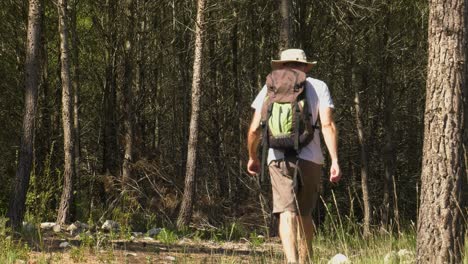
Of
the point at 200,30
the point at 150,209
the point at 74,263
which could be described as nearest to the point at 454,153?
the point at 74,263

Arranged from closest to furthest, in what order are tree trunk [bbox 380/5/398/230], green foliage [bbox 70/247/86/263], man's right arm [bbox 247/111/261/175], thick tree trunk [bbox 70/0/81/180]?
man's right arm [bbox 247/111/261/175], green foliage [bbox 70/247/86/263], thick tree trunk [bbox 70/0/81/180], tree trunk [bbox 380/5/398/230]

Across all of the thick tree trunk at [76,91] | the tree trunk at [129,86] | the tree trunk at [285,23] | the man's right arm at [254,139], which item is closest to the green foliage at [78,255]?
the man's right arm at [254,139]

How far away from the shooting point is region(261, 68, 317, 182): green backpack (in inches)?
258

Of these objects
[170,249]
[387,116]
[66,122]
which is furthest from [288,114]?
[387,116]

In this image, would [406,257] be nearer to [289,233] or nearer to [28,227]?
[289,233]

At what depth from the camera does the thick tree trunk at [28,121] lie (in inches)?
503

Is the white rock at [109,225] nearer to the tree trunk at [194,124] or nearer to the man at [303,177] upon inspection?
the tree trunk at [194,124]

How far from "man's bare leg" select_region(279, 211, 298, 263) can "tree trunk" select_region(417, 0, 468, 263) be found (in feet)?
3.18

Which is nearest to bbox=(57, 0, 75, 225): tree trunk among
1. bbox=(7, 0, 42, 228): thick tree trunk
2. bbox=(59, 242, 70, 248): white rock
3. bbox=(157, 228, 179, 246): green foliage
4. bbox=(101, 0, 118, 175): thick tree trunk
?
bbox=(7, 0, 42, 228): thick tree trunk

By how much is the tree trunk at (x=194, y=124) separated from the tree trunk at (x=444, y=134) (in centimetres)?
937

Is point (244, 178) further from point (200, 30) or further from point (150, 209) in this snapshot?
point (200, 30)

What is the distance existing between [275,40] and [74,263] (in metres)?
14.3

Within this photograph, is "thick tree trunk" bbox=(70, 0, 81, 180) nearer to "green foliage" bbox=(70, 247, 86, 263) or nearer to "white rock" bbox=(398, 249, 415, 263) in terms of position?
"green foliage" bbox=(70, 247, 86, 263)

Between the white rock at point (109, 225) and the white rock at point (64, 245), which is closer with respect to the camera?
the white rock at point (64, 245)
